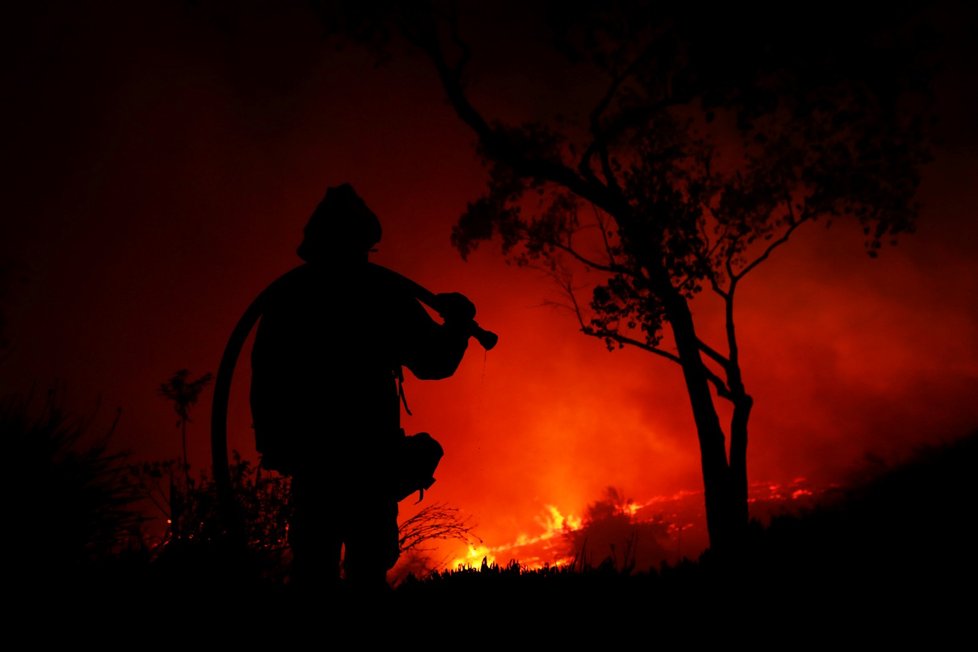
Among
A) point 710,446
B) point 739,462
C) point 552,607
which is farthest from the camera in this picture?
point 739,462

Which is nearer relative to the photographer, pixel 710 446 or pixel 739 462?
pixel 710 446

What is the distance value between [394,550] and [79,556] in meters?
1.81

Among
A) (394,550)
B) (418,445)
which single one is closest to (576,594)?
(394,550)

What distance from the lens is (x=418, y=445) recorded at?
3.28 metres

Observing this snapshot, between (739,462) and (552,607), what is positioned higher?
(739,462)

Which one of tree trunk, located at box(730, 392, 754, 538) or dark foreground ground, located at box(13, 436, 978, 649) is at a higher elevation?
tree trunk, located at box(730, 392, 754, 538)

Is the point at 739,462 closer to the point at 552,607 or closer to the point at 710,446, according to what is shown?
the point at 710,446

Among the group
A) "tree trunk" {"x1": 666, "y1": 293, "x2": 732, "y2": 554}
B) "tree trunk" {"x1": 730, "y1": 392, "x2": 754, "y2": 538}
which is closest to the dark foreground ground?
"tree trunk" {"x1": 666, "y1": 293, "x2": 732, "y2": 554}

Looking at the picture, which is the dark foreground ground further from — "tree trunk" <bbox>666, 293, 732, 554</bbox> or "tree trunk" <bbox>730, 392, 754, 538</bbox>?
"tree trunk" <bbox>730, 392, 754, 538</bbox>

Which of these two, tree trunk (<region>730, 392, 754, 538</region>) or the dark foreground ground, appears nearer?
the dark foreground ground

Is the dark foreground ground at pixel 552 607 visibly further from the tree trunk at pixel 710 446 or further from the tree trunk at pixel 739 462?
the tree trunk at pixel 739 462

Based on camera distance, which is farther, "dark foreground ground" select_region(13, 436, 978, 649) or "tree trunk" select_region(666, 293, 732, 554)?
"tree trunk" select_region(666, 293, 732, 554)

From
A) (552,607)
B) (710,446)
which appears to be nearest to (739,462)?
(710,446)

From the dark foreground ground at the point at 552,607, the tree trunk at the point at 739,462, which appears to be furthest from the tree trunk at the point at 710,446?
the dark foreground ground at the point at 552,607
